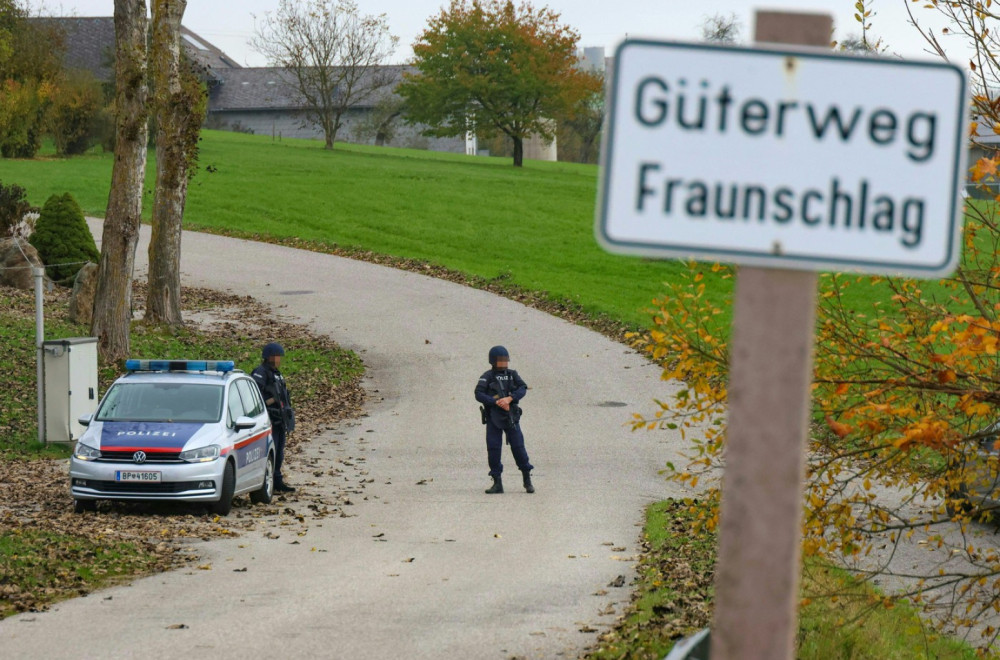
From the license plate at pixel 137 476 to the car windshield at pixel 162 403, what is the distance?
3.06 ft

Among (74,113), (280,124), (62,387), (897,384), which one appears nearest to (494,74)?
(74,113)

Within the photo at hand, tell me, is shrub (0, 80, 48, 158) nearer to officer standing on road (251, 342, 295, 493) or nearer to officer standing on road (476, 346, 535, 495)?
officer standing on road (251, 342, 295, 493)

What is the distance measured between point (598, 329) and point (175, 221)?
9.97 m

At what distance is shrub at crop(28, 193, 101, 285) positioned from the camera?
94.9 feet

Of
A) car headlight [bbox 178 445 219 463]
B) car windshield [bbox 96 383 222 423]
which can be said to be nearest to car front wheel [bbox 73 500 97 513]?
car windshield [bbox 96 383 222 423]

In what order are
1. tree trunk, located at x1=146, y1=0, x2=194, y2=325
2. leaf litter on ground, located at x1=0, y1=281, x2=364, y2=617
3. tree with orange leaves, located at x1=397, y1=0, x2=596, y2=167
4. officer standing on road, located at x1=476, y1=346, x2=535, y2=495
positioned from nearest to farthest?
1. leaf litter on ground, located at x1=0, y1=281, x2=364, y2=617
2. officer standing on road, located at x1=476, y1=346, x2=535, y2=495
3. tree trunk, located at x1=146, y1=0, x2=194, y2=325
4. tree with orange leaves, located at x1=397, y1=0, x2=596, y2=167

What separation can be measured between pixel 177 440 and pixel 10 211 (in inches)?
724

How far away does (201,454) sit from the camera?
1398 cm

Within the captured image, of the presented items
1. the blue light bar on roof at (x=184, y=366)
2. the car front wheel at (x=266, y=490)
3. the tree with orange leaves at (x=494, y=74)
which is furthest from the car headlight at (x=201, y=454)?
the tree with orange leaves at (x=494, y=74)

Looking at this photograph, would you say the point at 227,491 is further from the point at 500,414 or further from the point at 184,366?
the point at 500,414

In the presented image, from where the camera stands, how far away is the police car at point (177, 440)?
13.8 meters

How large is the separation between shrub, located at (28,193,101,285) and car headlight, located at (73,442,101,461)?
15.7 meters

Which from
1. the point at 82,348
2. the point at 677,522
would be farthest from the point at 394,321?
the point at 677,522

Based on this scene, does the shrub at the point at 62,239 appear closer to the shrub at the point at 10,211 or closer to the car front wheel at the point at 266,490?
→ the shrub at the point at 10,211
